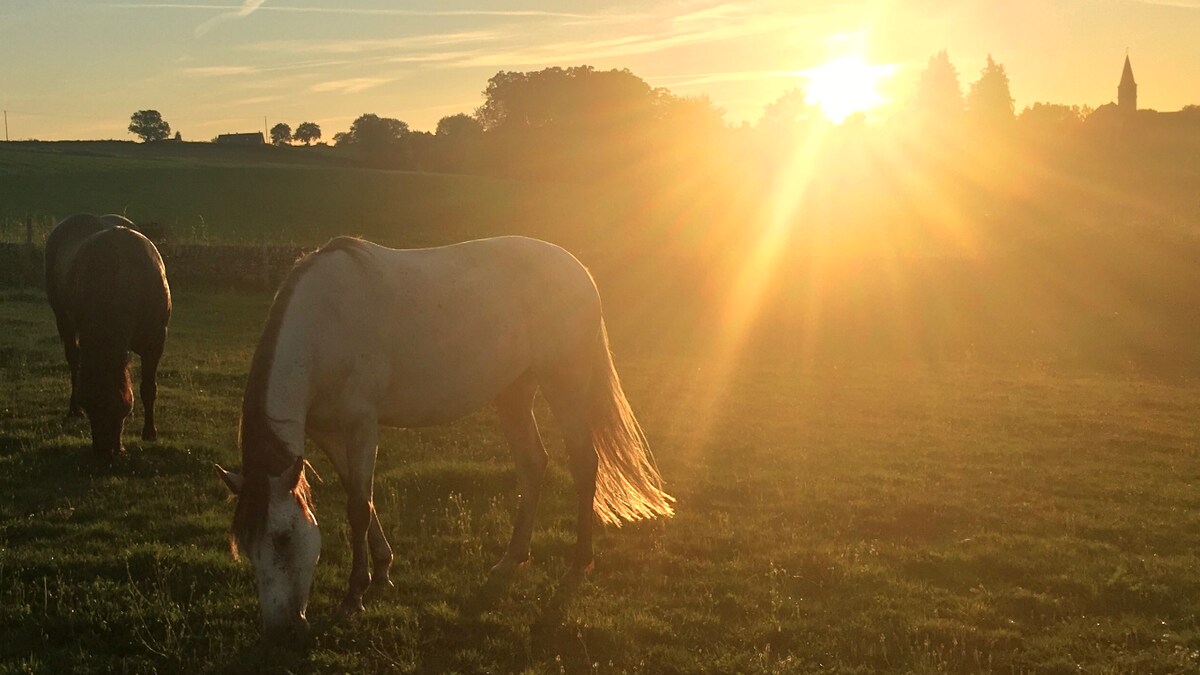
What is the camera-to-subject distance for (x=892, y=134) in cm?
6631

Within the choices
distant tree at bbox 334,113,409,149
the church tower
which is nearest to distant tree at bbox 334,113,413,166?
distant tree at bbox 334,113,409,149

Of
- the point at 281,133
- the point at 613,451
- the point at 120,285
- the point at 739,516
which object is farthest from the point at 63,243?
the point at 281,133

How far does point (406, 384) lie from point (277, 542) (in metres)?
1.40

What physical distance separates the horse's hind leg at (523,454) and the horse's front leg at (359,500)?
3.71 feet

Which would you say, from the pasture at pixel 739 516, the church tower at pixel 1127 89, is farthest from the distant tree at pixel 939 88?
the pasture at pixel 739 516

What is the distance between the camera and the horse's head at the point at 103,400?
25.4ft

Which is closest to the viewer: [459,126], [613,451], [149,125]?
[613,451]

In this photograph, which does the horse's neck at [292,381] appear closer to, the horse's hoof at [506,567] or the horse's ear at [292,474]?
the horse's ear at [292,474]

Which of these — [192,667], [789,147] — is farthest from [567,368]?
[789,147]

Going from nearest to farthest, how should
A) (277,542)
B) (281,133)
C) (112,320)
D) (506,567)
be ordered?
(277,542), (506,567), (112,320), (281,133)

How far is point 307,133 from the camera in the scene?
134 meters

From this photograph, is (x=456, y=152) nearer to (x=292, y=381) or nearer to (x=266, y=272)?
(x=266, y=272)

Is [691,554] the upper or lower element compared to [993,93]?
lower

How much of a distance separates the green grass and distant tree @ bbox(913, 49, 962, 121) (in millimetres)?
77682
